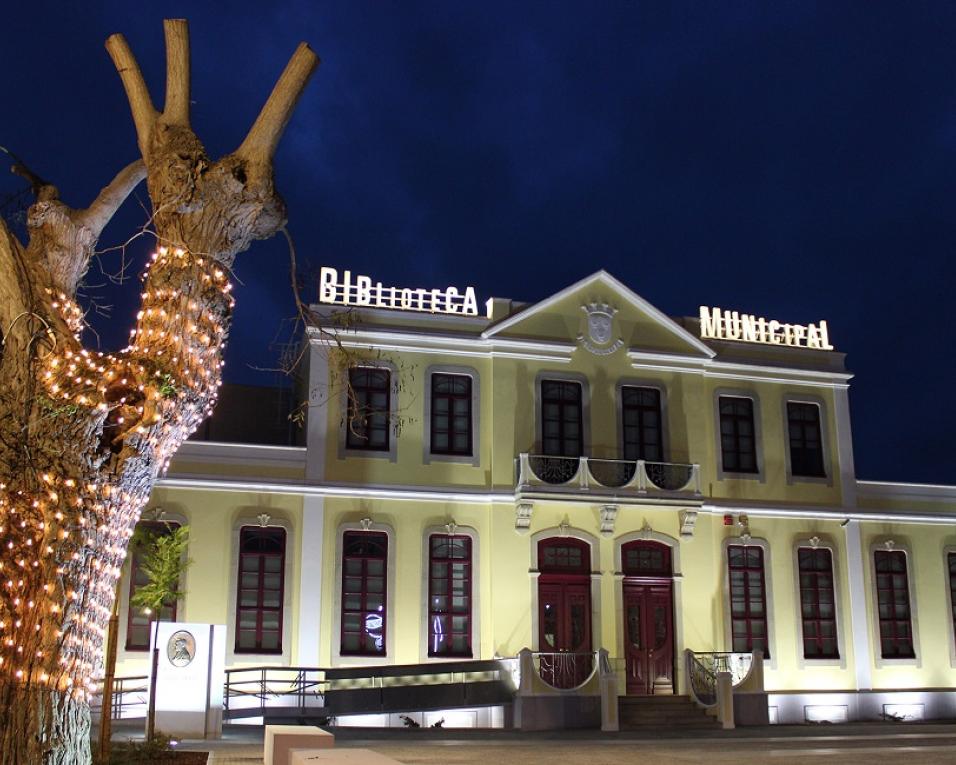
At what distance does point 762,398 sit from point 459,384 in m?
6.92

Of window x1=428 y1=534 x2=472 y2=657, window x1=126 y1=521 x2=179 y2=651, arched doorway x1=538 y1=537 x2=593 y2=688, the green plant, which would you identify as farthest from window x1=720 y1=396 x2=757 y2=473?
the green plant

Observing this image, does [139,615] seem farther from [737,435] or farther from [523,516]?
[737,435]

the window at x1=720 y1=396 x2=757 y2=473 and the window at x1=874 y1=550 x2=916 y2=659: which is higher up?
the window at x1=720 y1=396 x2=757 y2=473

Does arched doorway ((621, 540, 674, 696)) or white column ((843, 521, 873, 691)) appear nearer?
arched doorway ((621, 540, 674, 696))

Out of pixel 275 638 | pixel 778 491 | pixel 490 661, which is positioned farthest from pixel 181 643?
pixel 778 491

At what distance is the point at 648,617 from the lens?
21984 mm

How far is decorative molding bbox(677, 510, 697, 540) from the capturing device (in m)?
22.1

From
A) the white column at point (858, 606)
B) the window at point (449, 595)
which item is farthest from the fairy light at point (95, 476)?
the white column at point (858, 606)

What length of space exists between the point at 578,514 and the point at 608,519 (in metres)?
0.60

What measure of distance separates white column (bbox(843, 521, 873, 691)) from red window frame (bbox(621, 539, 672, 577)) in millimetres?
4422

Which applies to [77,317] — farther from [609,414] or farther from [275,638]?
[609,414]

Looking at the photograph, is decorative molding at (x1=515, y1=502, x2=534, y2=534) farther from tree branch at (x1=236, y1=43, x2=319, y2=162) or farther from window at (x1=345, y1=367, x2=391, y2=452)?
tree branch at (x1=236, y1=43, x2=319, y2=162)

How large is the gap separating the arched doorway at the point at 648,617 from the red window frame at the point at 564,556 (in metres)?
0.79

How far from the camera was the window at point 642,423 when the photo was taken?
22.8 metres
